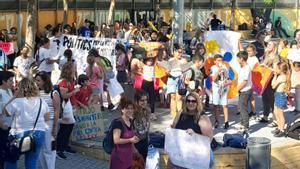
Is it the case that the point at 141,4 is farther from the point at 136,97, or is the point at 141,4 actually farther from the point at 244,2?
the point at 136,97

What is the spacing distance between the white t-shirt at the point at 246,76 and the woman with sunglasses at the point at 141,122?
4.05 meters

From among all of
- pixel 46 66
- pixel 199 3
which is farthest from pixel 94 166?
pixel 199 3

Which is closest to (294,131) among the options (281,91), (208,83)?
(281,91)

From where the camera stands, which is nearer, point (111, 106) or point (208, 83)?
point (208, 83)

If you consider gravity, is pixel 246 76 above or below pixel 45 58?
below

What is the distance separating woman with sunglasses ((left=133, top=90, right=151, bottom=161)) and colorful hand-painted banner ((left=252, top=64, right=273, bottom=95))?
521cm

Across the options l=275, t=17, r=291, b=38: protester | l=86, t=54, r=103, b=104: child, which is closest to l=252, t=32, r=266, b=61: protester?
l=86, t=54, r=103, b=104: child

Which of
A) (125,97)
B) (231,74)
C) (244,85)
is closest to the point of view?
(125,97)

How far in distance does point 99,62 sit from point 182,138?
221 inches

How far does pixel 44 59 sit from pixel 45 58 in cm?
3

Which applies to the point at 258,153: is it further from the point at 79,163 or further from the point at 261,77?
the point at 261,77

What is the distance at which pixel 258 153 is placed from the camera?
916cm

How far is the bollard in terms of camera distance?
360 inches

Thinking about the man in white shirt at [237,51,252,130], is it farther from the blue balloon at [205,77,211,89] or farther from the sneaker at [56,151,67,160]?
the sneaker at [56,151,67,160]
